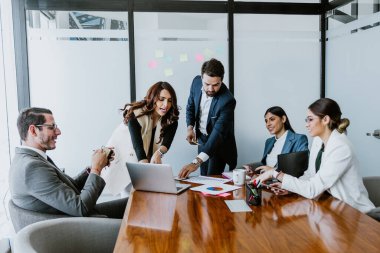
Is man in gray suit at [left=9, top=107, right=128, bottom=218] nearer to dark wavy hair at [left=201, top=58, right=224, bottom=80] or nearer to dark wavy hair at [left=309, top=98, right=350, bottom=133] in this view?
dark wavy hair at [left=201, top=58, right=224, bottom=80]

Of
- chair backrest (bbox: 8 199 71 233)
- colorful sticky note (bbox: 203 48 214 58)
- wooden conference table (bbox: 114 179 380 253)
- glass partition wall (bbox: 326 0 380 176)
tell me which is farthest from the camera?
colorful sticky note (bbox: 203 48 214 58)

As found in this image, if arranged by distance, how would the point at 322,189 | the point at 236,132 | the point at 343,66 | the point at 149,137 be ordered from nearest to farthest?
1. the point at 322,189
2. the point at 149,137
3. the point at 343,66
4. the point at 236,132

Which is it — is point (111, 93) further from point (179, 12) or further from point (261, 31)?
point (261, 31)

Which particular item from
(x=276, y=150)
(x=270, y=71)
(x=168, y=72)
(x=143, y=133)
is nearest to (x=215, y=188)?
(x=143, y=133)

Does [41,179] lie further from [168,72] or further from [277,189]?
[168,72]

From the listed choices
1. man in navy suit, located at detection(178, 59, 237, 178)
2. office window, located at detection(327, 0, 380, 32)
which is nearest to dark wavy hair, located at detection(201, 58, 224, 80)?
man in navy suit, located at detection(178, 59, 237, 178)

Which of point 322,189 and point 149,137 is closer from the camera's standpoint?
point 322,189

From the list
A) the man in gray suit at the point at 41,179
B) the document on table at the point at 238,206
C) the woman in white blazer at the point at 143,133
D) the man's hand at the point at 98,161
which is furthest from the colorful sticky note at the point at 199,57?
the document on table at the point at 238,206

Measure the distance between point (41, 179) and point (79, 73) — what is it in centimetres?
242

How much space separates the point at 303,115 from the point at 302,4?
4.16 feet

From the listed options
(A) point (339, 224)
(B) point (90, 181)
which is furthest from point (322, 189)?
(B) point (90, 181)

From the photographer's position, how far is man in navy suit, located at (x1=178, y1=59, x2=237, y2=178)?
310 cm

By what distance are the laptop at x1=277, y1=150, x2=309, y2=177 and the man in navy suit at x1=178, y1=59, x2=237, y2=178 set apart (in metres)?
0.66

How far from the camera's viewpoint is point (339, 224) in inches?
67.6
